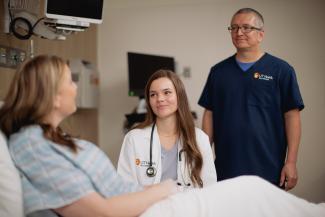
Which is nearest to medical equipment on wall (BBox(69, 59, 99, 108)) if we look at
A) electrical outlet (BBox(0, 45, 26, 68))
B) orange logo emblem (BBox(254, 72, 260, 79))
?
electrical outlet (BBox(0, 45, 26, 68))

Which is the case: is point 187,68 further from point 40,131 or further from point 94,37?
point 40,131

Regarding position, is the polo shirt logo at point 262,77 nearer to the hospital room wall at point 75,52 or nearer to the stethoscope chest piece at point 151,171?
the stethoscope chest piece at point 151,171

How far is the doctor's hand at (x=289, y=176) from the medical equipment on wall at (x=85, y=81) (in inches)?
79.3

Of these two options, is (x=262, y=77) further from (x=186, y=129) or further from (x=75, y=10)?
(x=75, y=10)

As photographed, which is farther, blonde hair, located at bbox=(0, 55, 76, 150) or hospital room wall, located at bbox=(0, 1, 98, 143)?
hospital room wall, located at bbox=(0, 1, 98, 143)

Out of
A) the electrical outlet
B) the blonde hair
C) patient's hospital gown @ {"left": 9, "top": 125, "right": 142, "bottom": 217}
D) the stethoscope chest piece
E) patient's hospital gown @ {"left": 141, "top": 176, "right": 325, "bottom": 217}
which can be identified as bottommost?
the stethoscope chest piece

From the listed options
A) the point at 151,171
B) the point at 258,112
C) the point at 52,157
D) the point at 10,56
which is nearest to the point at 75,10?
the point at 10,56

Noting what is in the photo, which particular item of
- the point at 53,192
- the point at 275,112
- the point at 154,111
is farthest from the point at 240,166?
the point at 53,192

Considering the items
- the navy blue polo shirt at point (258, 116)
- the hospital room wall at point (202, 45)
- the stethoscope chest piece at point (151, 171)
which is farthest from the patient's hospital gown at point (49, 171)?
the hospital room wall at point (202, 45)

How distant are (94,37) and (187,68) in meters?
1.06

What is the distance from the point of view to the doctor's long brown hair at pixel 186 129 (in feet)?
6.15

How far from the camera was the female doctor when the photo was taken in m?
1.87

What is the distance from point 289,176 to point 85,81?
2.10 m

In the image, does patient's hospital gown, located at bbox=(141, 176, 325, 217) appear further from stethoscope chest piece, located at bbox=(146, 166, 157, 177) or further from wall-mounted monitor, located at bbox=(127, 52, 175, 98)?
wall-mounted monitor, located at bbox=(127, 52, 175, 98)
